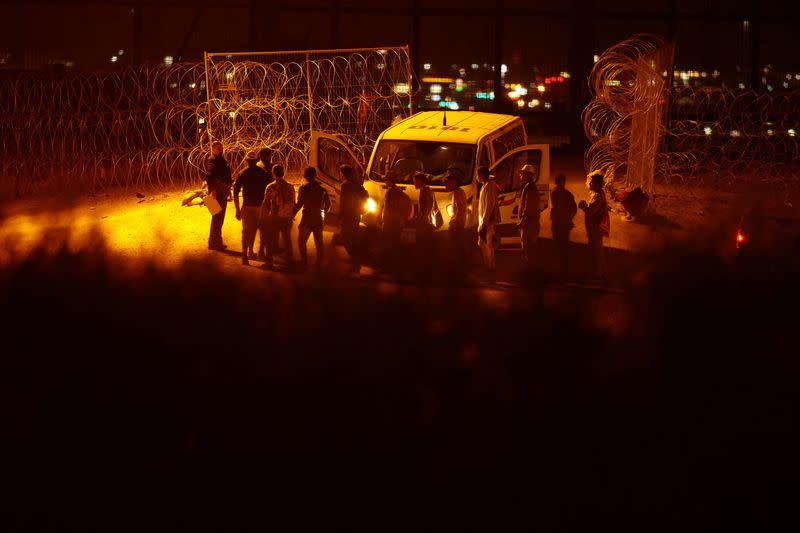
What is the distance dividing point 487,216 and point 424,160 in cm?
203

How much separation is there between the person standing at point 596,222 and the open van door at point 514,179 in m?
1.26

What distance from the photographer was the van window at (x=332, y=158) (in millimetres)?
13500

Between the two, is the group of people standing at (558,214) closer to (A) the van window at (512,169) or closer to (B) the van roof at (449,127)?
(A) the van window at (512,169)

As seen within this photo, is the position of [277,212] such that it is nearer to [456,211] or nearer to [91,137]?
[456,211]

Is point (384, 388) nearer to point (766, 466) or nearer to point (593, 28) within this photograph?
point (766, 466)

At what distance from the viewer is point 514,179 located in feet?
44.1

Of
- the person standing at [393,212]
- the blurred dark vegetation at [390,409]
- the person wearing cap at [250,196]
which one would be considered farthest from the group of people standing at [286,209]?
the blurred dark vegetation at [390,409]

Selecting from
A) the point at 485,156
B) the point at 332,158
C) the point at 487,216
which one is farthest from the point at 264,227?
the point at 485,156

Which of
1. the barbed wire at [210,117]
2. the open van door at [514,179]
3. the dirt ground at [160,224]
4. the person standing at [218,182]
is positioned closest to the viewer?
the open van door at [514,179]

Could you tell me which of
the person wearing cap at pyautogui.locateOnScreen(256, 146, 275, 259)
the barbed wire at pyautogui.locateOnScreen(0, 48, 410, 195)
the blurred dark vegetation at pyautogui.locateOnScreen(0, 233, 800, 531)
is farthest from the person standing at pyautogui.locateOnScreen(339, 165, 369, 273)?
the barbed wire at pyautogui.locateOnScreen(0, 48, 410, 195)

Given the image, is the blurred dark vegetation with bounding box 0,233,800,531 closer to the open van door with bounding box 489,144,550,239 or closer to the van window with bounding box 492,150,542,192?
the open van door with bounding box 489,144,550,239

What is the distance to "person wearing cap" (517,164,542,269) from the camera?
11.9 metres

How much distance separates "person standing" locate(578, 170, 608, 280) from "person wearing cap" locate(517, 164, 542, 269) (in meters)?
0.59

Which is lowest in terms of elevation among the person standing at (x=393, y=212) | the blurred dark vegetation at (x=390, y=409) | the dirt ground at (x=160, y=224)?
the blurred dark vegetation at (x=390, y=409)
